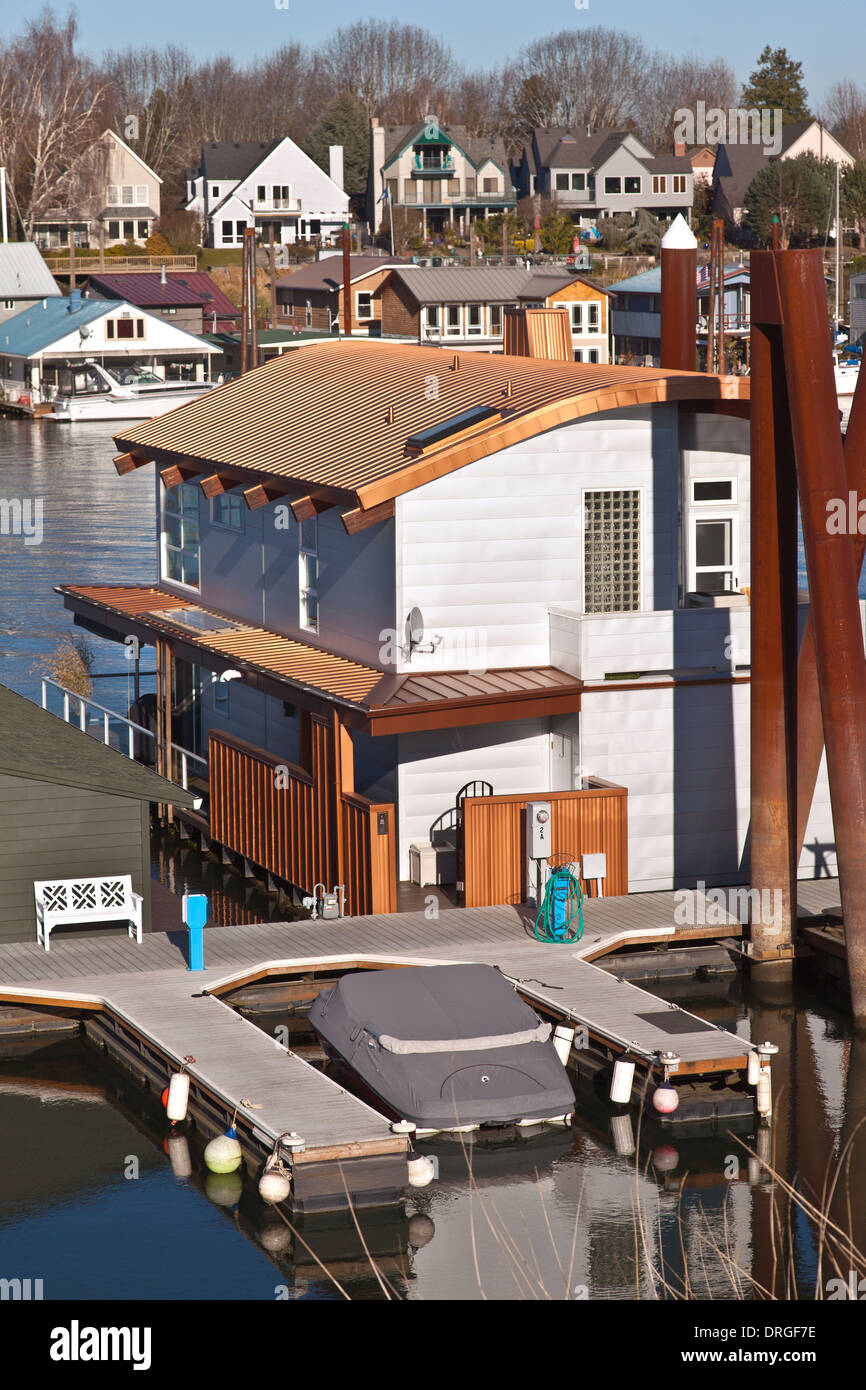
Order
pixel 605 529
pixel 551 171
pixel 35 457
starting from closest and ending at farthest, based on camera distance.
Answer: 1. pixel 605 529
2. pixel 35 457
3. pixel 551 171

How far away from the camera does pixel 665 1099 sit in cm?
2019

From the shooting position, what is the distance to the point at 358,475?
26.9 meters

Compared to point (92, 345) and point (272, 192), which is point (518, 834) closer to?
point (92, 345)

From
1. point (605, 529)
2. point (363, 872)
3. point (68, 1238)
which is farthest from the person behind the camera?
point (605, 529)

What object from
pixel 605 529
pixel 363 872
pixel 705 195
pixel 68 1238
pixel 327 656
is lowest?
pixel 68 1238

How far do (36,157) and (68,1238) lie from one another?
459 ft

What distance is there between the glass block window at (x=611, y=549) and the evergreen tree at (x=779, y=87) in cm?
15094

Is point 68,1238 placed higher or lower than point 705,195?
lower

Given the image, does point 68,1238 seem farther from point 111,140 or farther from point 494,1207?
point 111,140

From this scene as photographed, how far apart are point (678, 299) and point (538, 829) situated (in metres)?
13.1

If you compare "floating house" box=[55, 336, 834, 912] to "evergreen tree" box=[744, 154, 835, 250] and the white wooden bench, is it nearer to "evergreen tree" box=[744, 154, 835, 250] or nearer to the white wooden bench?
the white wooden bench

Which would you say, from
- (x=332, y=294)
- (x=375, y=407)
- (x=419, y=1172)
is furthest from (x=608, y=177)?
(x=419, y=1172)

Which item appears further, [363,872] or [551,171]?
[551,171]
